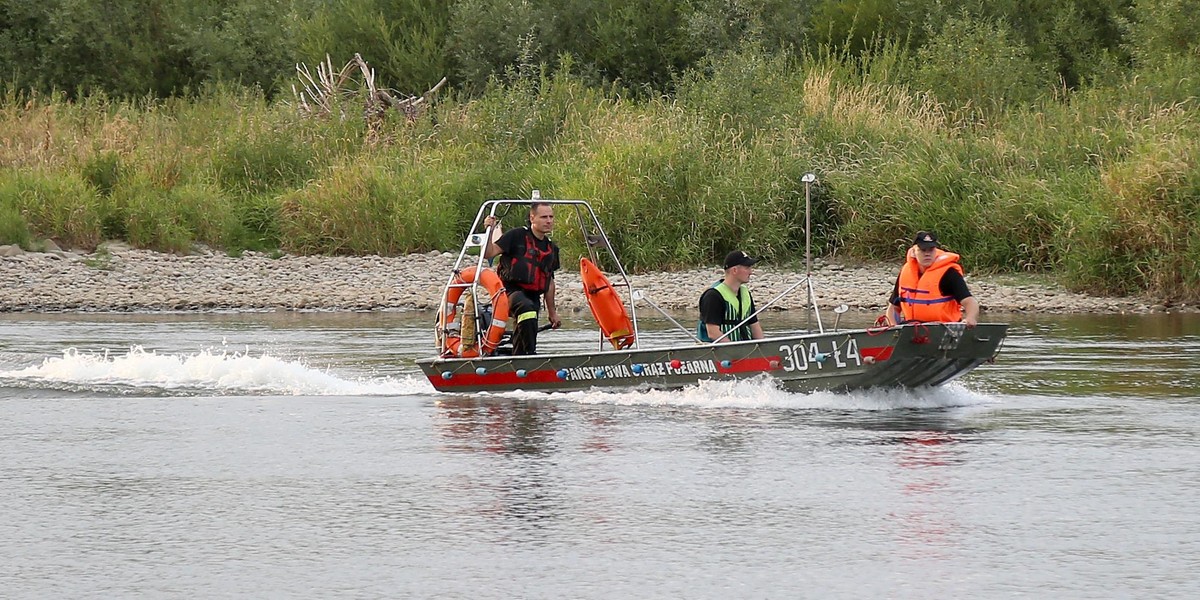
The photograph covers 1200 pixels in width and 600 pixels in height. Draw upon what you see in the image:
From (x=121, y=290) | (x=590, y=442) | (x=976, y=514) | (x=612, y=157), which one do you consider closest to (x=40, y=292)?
(x=121, y=290)

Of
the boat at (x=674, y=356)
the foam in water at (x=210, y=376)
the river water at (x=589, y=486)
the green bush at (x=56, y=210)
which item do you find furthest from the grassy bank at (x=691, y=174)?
the foam in water at (x=210, y=376)

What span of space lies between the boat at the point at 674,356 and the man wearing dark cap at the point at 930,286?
41 cm

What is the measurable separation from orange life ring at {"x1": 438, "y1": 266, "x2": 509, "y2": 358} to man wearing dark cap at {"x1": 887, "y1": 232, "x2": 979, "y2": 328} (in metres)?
3.30

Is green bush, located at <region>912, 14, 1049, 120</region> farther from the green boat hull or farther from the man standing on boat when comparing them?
the green boat hull

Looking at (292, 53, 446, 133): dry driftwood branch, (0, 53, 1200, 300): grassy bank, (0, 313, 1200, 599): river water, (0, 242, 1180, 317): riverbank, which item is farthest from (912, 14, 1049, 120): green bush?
(0, 313, 1200, 599): river water

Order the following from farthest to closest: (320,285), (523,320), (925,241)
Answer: (320,285) → (523,320) → (925,241)

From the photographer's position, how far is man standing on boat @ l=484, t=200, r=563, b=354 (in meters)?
15.2

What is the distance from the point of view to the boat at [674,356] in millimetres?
13828

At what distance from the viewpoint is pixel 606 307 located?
15.7 m

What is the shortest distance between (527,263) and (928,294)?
3346 millimetres

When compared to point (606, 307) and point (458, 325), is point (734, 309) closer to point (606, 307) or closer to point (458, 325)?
point (606, 307)

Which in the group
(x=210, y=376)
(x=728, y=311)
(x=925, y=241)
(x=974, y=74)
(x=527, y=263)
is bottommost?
(x=210, y=376)

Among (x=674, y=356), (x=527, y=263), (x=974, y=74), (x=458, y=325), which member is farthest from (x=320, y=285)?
(x=674, y=356)

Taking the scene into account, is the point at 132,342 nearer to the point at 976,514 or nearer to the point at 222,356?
the point at 222,356
